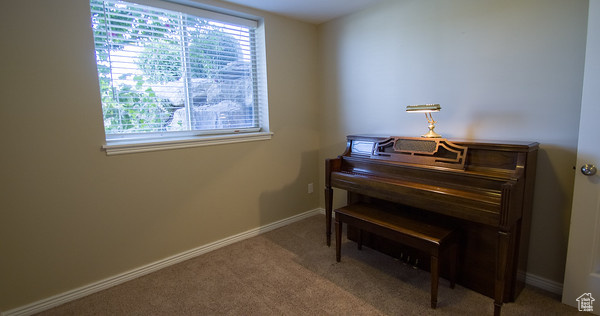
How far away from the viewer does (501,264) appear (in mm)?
1621

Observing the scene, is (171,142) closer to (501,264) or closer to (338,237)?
(338,237)

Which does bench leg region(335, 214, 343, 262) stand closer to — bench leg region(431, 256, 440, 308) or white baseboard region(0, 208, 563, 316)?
bench leg region(431, 256, 440, 308)

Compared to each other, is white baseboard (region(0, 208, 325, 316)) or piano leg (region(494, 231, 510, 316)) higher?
piano leg (region(494, 231, 510, 316))

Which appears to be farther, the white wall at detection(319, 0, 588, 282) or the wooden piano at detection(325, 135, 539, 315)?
the white wall at detection(319, 0, 588, 282)

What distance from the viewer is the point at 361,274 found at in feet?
7.30

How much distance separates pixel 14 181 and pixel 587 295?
3415mm

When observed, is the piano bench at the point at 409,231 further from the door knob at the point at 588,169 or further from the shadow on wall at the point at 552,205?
the door knob at the point at 588,169

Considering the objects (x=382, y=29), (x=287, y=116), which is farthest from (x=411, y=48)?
(x=287, y=116)

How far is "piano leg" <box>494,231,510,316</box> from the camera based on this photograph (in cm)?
158

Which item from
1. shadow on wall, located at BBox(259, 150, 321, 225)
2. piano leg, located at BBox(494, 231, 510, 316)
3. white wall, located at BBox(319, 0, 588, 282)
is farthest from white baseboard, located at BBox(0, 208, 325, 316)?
piano leg, located at BBox(494, 231, 510, 316)

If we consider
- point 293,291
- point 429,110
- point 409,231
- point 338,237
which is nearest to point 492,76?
point 429,110

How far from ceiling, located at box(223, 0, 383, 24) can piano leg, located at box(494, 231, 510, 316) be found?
6.86 ft

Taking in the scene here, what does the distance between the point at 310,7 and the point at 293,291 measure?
2349mm

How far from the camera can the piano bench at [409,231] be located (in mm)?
1763
